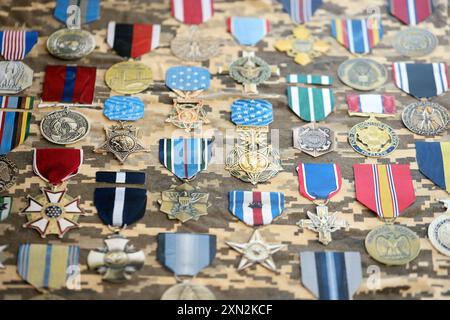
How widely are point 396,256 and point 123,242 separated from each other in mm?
1257

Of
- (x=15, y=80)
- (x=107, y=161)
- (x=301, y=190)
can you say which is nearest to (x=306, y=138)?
(x=301, y=190)

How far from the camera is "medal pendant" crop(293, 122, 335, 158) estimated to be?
3.60 meters

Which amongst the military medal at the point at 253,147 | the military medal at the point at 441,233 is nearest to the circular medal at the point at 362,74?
the military medal at the point at 253,147

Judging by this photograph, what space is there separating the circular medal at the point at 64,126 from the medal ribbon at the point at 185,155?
0.41m

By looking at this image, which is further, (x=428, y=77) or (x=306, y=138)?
(x=428, y=77)

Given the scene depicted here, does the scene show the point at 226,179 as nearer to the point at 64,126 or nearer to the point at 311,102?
the point at 311,102

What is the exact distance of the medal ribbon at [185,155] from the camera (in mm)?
3494

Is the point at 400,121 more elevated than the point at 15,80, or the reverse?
the point at 15,80

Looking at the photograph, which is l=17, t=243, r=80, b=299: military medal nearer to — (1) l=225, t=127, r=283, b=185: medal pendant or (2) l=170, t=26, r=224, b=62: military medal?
(1) l=225, t=127, r=283, b=185: medal pendant

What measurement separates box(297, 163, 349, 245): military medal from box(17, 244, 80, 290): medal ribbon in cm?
107

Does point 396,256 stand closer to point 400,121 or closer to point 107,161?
point 400,121

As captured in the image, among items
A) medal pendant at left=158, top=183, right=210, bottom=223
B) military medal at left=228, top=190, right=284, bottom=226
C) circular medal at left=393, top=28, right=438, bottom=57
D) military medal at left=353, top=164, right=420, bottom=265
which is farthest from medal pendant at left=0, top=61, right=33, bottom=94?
circular medal at left=393, top=28, right=438, bottom=57

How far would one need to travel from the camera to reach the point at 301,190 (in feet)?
11.3

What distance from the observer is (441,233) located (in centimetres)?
334
